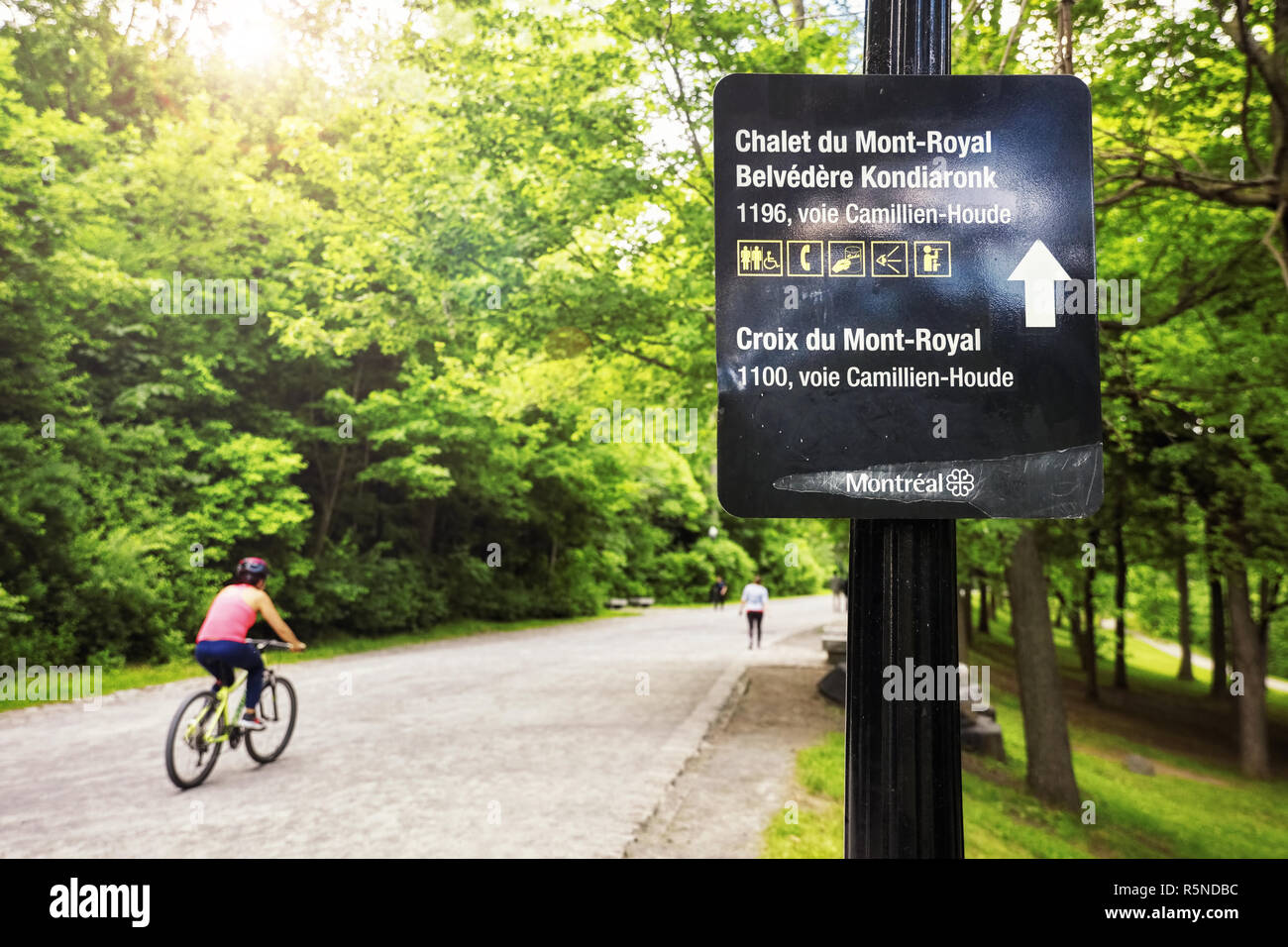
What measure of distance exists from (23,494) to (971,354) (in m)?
15.2

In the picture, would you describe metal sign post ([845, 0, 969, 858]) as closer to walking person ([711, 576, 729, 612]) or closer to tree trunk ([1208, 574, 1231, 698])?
tree trunk ([1208, 574, 1231, 698])

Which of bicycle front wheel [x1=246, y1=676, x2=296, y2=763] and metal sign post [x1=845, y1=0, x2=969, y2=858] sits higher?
metal sign post [x1=845, y1=0, x2=969, y2=858]

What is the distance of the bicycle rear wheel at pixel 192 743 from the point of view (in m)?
7.14

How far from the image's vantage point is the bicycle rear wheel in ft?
23.4

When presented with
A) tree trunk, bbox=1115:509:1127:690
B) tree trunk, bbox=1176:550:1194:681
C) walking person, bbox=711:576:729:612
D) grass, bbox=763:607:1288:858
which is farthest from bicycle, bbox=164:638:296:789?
walking person, bbox=711:576:729:612

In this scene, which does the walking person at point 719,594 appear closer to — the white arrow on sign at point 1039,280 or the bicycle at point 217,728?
the bicycle at point 217,728

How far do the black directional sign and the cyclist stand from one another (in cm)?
620

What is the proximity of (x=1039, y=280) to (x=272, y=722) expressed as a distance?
8.01 m

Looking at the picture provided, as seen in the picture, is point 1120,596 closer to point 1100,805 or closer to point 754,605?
point 754,605

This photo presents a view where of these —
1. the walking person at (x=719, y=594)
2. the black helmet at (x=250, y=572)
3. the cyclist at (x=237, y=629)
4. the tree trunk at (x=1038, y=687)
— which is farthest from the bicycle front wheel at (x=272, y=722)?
the walking person at (x=719, y=594)

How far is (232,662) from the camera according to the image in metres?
7.54

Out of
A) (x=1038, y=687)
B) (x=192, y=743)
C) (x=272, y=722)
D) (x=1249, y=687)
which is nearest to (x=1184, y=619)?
(x=1249, y=687)

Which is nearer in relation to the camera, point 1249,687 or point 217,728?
point 217,728
